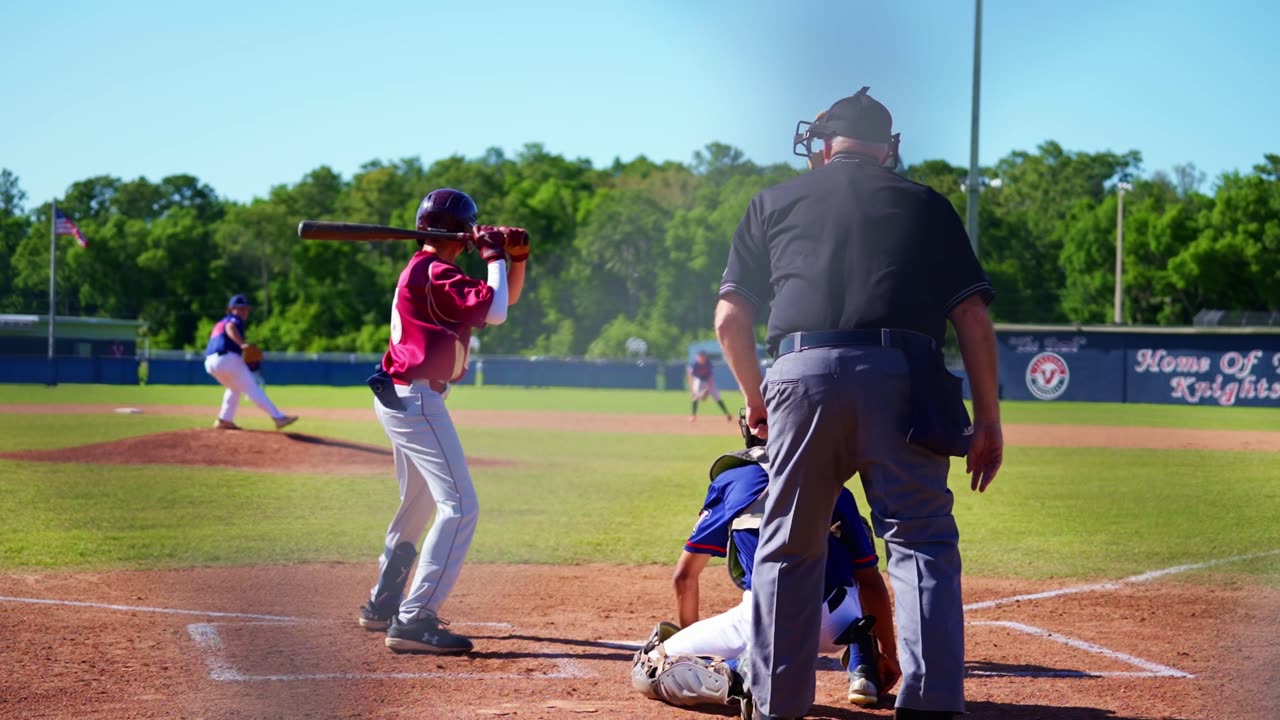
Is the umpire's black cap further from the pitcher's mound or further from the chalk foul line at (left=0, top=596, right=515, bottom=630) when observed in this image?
the pitcher's mound

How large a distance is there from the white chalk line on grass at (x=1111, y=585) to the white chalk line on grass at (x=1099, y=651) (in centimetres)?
39

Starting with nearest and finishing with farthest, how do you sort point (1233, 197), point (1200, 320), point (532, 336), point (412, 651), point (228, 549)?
point (412, 651)
point (228, 549)
point (1233, 197)
point (1200, 320)
point (532, 336)

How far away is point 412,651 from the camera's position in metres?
4.76

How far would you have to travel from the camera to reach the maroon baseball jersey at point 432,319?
4750 mm

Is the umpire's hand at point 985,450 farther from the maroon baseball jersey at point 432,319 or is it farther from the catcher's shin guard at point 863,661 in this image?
the maroon baseball jersey at point 432,319

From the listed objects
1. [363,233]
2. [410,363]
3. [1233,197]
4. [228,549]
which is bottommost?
[228,549]

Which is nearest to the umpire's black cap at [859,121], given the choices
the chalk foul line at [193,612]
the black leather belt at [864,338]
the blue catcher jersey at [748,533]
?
the black leather belt at [864,338]

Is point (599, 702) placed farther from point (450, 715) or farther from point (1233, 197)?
point (1233, 197)

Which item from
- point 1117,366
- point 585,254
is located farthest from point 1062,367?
point 585,254

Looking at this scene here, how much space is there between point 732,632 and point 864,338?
1.19 meters

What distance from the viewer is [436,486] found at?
16.1 feet

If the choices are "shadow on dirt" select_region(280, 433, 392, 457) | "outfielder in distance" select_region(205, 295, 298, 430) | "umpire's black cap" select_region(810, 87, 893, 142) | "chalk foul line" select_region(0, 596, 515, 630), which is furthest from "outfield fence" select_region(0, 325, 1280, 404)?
"umpire's black cap" select_region(810, 87, 893, 142)

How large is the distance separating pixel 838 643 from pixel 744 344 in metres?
1.09

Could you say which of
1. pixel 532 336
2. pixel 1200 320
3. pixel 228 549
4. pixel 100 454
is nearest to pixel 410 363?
pixel 228 549
